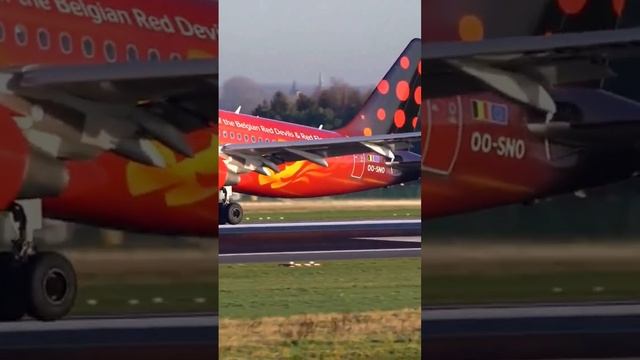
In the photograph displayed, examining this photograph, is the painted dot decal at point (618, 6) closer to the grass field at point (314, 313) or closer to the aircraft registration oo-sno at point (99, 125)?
the grass field at point (314, 313)

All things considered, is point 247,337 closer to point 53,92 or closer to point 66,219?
point 66,219

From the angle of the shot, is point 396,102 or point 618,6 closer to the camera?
point 396,102

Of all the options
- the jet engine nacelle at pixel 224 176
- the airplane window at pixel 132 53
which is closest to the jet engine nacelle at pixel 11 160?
the airplane window at pixel 132 53

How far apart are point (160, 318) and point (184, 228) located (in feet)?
1.25

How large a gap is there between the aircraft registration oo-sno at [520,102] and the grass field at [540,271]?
8.3 inches

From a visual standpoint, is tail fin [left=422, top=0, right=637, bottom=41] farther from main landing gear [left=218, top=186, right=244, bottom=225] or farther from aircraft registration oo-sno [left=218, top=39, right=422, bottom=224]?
main landing gear [left=218, top=186, right=244, bottom=225]

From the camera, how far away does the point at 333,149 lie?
193 inches

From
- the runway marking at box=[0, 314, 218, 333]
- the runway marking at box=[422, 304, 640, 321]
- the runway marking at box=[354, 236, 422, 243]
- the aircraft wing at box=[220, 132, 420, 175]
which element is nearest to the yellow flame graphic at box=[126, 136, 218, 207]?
the aircraft wing at box=[220, 132, 420, 175]

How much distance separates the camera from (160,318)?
465 cm

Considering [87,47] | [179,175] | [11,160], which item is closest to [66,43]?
[87,47]

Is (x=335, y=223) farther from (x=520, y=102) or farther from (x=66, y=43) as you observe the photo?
(x=66, y=43)

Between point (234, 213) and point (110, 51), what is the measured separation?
84cm

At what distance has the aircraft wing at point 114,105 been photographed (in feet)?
14.6

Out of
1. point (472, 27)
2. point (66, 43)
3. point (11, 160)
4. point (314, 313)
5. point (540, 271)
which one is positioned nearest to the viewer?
point (11, 160)
